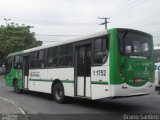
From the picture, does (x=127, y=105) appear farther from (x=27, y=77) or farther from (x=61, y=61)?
(x=27, y=77)

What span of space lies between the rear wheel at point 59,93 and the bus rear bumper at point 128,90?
395 centimetres

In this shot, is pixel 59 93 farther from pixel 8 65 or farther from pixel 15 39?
pixel 15 39

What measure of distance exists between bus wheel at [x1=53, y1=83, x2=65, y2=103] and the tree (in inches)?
1586

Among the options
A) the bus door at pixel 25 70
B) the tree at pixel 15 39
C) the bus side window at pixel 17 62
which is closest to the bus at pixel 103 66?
the bus door at pixel 25 70

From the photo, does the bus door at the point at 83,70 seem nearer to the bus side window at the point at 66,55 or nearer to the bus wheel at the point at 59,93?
the bus side window at the point at 66,55

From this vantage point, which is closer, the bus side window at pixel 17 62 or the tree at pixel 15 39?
the bus side window at pixel 17 62

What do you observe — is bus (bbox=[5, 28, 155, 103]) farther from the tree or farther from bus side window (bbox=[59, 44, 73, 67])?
the tree

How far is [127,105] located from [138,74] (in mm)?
2169

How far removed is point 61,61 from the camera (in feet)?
50.1

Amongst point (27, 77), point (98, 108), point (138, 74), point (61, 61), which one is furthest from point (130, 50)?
point (27, 77)

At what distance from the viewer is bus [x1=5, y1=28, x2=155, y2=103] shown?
38.3 ft

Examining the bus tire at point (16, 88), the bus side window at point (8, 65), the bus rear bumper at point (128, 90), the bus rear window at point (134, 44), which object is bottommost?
the bus tire at point (16, 88)

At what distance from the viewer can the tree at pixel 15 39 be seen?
55.0 meters

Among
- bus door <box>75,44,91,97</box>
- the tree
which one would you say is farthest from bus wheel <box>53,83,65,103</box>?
the tree
